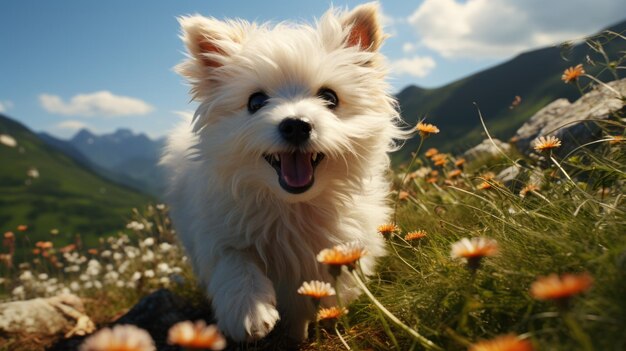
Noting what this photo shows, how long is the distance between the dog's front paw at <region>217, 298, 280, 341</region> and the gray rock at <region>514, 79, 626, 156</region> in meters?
2.26

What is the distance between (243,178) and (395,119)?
5.57 feet

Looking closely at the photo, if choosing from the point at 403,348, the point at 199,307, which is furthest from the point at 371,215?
the point at 199,307

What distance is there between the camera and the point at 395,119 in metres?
4.65

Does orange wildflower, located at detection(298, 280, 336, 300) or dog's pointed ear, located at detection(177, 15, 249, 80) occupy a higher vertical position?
dog's pointed ear, located at detection(177, 15, 249, 80)

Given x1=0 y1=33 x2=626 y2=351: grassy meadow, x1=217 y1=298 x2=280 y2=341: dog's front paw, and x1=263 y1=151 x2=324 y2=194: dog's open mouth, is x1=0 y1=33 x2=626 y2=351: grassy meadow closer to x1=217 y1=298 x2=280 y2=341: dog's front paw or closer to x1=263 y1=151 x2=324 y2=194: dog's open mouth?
x1=217 y1=298 x2=280 y2=341: dog's front paw

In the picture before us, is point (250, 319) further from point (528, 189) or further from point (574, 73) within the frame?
point (574, 73)

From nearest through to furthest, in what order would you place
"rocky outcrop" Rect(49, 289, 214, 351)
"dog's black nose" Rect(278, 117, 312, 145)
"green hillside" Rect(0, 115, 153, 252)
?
"dog's black nose" Rect(278, 117, 312, 145)
"rocky outcrop" Rect(49, 289, 214, 351)
"green hillside" Rect(0, 115, 153, 252)

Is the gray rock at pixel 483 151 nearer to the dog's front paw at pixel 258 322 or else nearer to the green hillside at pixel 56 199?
the dog's front paw at pixel 258 322

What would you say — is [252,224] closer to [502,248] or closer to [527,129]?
[502,248]

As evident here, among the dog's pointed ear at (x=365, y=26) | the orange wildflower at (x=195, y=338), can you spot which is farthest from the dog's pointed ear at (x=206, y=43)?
the orange wildflower at (x=195, y=338)

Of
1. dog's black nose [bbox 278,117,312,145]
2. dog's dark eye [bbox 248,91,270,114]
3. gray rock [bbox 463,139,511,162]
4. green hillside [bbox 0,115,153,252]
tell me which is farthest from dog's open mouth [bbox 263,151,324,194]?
green hillside [bbox 0,115,153,252]

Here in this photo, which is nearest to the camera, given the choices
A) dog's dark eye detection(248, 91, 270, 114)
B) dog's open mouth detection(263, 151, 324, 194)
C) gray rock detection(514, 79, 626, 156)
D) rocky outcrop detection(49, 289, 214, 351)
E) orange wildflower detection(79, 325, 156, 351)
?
orange wildflower detection(79, 325, 156, 351)

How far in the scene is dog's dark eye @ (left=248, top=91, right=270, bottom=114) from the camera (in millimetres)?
3801

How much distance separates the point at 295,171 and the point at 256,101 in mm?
691
